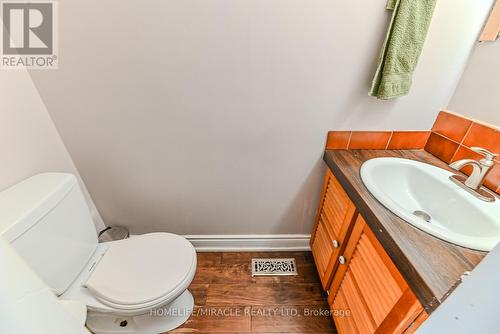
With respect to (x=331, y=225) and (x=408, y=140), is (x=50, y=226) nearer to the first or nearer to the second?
(x=331, y=225)

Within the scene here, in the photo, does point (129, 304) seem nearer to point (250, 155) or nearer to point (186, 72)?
point (250, 155)

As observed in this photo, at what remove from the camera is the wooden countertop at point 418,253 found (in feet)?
1.78

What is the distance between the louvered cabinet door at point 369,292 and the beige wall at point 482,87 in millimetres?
698

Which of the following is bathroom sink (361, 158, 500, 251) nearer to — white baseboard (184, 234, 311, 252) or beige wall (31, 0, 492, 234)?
beige wall (31, 0, 492, 234)

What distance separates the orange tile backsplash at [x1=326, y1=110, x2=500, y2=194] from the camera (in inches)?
34.4

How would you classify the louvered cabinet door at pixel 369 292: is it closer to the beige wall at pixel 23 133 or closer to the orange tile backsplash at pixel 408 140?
the orange tile backsplash at pixel 408 140

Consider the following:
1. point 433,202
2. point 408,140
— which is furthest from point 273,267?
point 408,140

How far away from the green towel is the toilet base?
1.49m

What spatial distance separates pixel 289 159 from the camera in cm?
121

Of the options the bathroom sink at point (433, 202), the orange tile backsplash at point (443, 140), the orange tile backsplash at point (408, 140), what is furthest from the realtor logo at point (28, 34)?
the orange tile backsplash at point (408, 140)

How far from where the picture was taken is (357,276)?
34.4 inches

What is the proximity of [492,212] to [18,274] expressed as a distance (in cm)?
141

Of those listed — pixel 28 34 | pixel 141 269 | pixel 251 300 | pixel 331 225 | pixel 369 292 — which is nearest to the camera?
pixel 369 292

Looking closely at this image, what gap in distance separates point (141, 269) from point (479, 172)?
146 cm
